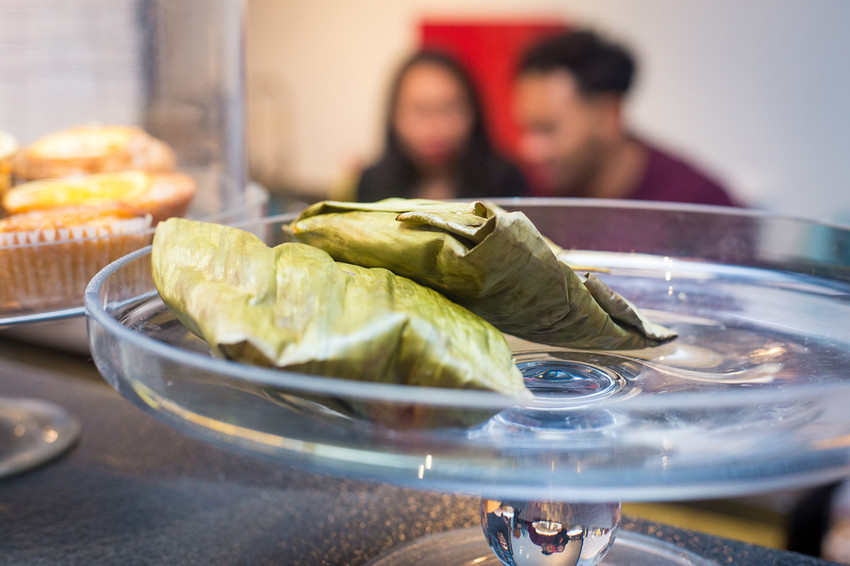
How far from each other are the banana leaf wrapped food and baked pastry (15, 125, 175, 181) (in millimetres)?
187

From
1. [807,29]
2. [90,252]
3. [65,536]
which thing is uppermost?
[807,29]

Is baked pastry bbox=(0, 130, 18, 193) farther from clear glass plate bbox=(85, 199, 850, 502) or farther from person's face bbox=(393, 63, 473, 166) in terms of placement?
person's face bbox=(393, 63, 473, 166)

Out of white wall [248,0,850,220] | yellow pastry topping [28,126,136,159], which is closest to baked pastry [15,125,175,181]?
yellow pastry topping [28,126,136,159]

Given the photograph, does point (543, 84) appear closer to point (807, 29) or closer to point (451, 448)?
point (807, 29)

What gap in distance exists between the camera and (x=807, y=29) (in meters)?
1.47

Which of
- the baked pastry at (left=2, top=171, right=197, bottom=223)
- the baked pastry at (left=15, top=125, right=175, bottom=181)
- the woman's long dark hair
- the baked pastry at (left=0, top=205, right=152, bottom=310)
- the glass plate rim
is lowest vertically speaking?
the woman's long dark hair

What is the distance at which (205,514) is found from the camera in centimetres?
39

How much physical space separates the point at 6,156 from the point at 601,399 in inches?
12.1

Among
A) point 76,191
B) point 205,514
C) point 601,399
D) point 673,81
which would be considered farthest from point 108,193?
point 673,81

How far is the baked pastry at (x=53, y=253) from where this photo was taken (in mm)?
356

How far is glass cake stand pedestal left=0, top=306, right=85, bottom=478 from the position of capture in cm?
45

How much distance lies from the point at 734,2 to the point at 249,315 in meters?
1.57

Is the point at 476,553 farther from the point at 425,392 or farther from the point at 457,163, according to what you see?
the point at 457,163

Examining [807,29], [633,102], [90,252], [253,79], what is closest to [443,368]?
[90,252]
